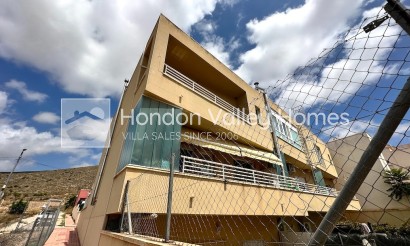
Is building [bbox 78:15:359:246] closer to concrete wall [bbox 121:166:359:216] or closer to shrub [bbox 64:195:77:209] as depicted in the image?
concrete wall [bbox 121:166:359:216]

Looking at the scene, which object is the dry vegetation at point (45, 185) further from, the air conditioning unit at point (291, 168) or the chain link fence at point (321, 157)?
the air conditioning unit at point (291, 168)

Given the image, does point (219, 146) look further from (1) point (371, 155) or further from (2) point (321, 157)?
(1) point (371, 155)

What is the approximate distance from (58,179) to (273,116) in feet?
212

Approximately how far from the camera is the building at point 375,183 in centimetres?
231

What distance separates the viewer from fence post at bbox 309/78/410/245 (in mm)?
1502

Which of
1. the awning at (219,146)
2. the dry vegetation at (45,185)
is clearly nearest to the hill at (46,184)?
the dry vegetation at (45,185)

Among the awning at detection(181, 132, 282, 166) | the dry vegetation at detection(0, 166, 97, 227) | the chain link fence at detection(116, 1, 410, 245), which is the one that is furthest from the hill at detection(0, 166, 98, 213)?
the chain link fence at detection(116, 1, 410, 245)

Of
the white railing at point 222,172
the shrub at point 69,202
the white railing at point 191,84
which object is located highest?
the white railing at point 191,84

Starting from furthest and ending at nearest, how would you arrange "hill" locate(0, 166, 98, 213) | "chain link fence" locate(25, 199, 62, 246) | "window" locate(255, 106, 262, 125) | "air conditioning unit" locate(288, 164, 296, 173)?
"hill" locate(0, 166, 98, 213), "air conditioning unit" locate(288, 164, 296, 173), "window" locate(255, 106, 262, 125), "chain link fence" locate(25, 199, 62, 246)

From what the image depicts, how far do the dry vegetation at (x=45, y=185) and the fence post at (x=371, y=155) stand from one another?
5031 centimetres

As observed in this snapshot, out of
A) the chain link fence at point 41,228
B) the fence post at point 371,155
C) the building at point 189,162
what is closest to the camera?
the fence post at point 371,155

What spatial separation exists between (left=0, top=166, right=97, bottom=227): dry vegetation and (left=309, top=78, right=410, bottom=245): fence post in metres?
50.3

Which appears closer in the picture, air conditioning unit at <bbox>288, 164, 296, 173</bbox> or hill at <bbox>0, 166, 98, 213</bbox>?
air conditioning unit at <bbox>288, 164, 296, 173</bbox>

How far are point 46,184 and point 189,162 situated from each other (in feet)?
205
